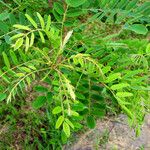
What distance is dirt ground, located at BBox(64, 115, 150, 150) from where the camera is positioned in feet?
8.34

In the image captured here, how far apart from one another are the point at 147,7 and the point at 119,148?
1258mm

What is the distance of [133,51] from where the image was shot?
1.53 m

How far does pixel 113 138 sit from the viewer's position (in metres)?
2.61

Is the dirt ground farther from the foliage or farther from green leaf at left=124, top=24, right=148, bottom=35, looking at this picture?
green leaf at left=124, top=24, right=148, bottom=35

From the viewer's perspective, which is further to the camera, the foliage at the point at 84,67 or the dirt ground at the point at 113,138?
the dirt ground at the point at 113,138

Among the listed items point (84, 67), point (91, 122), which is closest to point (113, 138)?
point (91, 122)

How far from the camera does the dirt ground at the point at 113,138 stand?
254 centimetres

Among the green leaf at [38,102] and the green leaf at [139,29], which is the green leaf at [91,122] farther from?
the green leaf at [139,29]

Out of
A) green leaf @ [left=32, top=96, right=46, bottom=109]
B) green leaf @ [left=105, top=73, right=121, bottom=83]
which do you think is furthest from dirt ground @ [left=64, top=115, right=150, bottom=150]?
green leaf @ [left=105, top=73, right=121, bottom=83]

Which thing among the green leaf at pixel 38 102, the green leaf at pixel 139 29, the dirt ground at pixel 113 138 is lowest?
the dirt ground at pixel 113 138

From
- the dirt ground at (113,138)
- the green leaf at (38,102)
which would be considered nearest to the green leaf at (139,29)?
the green leaf at (38,102)

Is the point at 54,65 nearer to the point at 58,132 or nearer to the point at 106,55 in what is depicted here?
the point at 106,55

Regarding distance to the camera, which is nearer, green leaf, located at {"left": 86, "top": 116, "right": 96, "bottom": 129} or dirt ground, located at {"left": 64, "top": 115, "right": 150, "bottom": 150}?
green leaf, located at {"left": 86, "top": 116, "right": 96, "bottom": 129}

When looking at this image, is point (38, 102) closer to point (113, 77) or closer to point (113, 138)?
point (113, 77)
